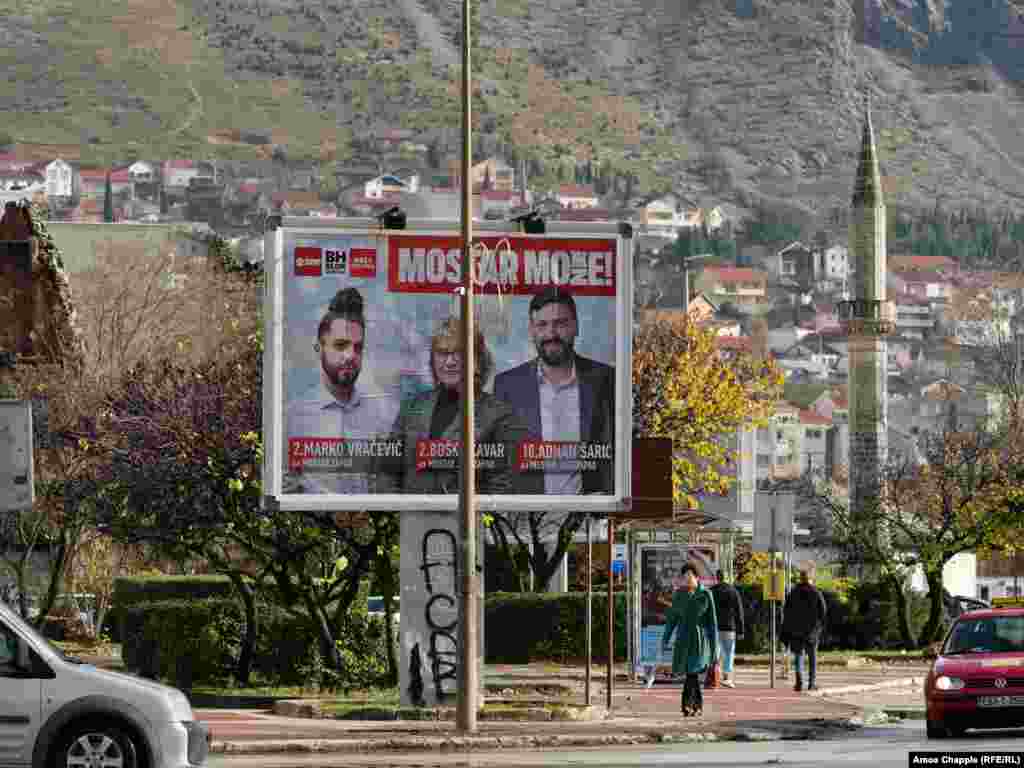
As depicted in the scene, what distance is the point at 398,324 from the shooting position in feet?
89.8

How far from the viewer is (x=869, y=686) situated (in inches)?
1426

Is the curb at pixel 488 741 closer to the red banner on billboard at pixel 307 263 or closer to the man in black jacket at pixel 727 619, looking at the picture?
the red banner on billboard at pixel 307 263

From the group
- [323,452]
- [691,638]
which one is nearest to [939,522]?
[691,638]

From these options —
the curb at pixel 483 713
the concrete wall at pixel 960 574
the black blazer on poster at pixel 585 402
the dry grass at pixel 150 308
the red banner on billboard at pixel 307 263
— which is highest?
the dry grass at pixel 150 308

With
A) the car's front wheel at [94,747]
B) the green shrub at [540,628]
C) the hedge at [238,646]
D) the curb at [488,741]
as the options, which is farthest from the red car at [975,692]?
the green shrub at [540,628]

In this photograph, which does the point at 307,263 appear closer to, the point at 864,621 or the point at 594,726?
the point at 594,726

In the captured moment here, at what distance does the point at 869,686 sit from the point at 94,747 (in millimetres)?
21266

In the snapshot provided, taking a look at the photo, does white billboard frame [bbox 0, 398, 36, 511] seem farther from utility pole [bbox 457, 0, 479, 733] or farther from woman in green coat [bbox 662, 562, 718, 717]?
woman in green coat [bbox 662, 562, 718, 717]

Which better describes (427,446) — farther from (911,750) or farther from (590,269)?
(911,750)

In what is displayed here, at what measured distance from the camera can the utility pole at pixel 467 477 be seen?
25.5 m

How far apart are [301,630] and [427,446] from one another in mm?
6369

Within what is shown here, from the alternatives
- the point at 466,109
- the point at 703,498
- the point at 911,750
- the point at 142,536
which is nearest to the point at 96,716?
the point at 911,750

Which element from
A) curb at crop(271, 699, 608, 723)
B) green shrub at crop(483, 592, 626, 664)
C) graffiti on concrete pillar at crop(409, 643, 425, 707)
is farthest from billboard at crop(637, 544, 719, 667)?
green shrub at crop(483, 592, 626, 664)

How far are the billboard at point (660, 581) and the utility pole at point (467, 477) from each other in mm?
8848
